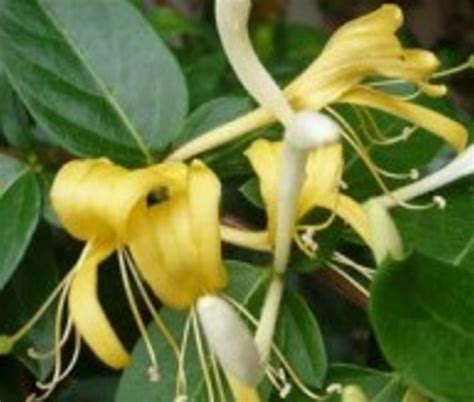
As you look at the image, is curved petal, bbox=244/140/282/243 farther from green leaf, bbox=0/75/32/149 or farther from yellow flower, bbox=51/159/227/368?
green leaf, bbox=0/75/32/149

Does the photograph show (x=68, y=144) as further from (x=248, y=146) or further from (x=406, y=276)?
(x=406, y=276)

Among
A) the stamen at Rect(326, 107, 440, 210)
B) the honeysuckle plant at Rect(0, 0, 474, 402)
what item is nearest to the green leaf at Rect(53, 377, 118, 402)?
the honeysuckle plant at Rect(0, 0, 474, 402)

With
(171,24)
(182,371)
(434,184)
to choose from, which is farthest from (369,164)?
(171,24)

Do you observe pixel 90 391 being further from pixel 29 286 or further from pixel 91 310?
pixel 91 310

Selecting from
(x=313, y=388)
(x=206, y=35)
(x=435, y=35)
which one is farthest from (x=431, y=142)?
(x=435, y=35)

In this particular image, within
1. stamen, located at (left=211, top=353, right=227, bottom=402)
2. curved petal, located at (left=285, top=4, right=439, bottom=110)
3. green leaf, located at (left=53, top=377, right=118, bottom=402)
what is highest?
curved petal, located at (left=285, top=4, right=439, bottom=110)

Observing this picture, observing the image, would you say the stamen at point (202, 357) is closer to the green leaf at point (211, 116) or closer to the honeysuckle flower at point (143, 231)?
the honeysuckle flower at point (143, 231)
